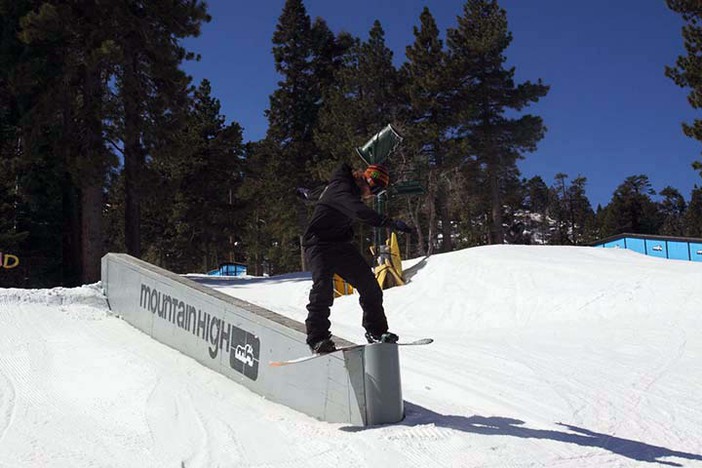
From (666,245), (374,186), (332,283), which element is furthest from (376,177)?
(666,245)

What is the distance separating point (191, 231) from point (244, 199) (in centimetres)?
438

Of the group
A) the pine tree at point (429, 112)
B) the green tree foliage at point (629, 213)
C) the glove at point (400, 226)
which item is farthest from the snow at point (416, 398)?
the green tree foliage at point (629, 213)

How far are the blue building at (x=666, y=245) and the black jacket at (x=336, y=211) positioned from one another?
74.1 feet

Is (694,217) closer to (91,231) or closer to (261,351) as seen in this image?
(91,231)

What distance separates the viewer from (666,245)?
80.2 ft

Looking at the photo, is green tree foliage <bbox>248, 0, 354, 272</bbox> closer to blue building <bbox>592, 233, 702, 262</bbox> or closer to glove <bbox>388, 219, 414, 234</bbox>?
blue building <bbox>592, 233, 702, 262</bbox>

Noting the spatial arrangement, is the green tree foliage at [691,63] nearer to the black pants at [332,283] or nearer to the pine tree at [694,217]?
the black pants at [332,283]

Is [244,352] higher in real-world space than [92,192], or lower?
lower

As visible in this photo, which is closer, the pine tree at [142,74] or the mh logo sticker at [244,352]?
the mh logo sticker at [244,352]

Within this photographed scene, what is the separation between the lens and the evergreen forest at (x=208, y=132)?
18.8 m

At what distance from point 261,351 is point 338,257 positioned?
5.37 ft

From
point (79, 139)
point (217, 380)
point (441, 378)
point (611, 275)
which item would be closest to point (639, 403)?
point (441, 378)

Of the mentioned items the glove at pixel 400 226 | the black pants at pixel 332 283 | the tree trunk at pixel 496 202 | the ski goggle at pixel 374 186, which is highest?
the tree trunk at pixel 496 202

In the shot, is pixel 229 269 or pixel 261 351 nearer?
→ pixel 261 351
